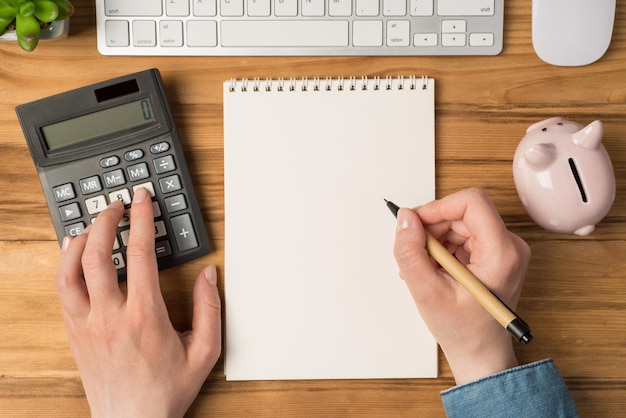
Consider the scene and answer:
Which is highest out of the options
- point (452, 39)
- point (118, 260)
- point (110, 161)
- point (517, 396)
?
point (452, 39)

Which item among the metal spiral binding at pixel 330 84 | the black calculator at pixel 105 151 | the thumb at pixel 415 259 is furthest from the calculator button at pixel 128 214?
the thumb at pixel 415 259

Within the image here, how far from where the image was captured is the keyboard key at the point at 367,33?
660mm

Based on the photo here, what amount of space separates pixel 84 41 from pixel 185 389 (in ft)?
1.31

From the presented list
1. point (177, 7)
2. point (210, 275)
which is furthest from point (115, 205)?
point (177, 7)

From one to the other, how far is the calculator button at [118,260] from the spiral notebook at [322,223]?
0.11 m

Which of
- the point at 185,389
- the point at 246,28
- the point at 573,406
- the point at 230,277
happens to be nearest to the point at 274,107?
the point at 246,28

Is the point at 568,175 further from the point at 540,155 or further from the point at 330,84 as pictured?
the point at 330,84

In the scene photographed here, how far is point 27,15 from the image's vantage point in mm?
582

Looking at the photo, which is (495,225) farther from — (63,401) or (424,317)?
(63,401)

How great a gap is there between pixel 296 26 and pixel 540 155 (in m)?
0.29

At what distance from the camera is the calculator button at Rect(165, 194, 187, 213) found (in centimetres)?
65

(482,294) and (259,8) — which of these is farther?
(259,8)

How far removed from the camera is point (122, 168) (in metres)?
0.65

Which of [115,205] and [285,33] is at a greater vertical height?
[285,33]
